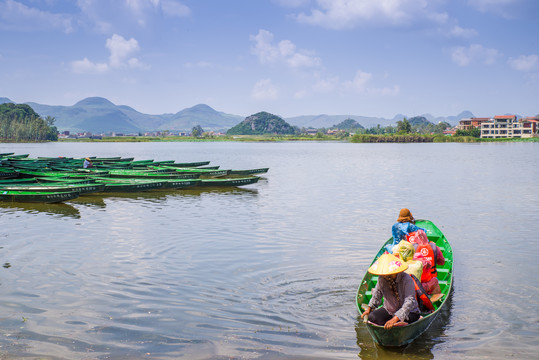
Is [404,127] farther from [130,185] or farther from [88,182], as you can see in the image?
[88,182]

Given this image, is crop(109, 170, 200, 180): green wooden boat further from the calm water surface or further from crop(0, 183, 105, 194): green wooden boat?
the calm water surface

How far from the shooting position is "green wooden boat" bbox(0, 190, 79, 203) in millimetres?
24953

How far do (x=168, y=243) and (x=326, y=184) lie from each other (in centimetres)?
2320

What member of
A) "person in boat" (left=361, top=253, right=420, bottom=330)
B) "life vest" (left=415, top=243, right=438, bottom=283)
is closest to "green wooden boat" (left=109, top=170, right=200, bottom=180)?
"life vest" (left=415, top=243, right=438, bottom=283)

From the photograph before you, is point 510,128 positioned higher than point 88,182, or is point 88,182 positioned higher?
point 510,128

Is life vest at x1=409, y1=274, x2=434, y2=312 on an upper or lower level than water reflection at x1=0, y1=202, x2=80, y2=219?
upper

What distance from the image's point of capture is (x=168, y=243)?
17375 mm

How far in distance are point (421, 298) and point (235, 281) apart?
17.4 ft

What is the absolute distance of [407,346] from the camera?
8.73m

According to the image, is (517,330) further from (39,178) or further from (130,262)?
(39,178)

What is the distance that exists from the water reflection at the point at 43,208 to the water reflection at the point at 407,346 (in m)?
17.4

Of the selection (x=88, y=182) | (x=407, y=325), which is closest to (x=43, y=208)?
(x=88, y=182)

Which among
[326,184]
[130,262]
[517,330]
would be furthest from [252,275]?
[326,184]

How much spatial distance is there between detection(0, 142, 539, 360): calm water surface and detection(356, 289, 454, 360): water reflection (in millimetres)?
33
